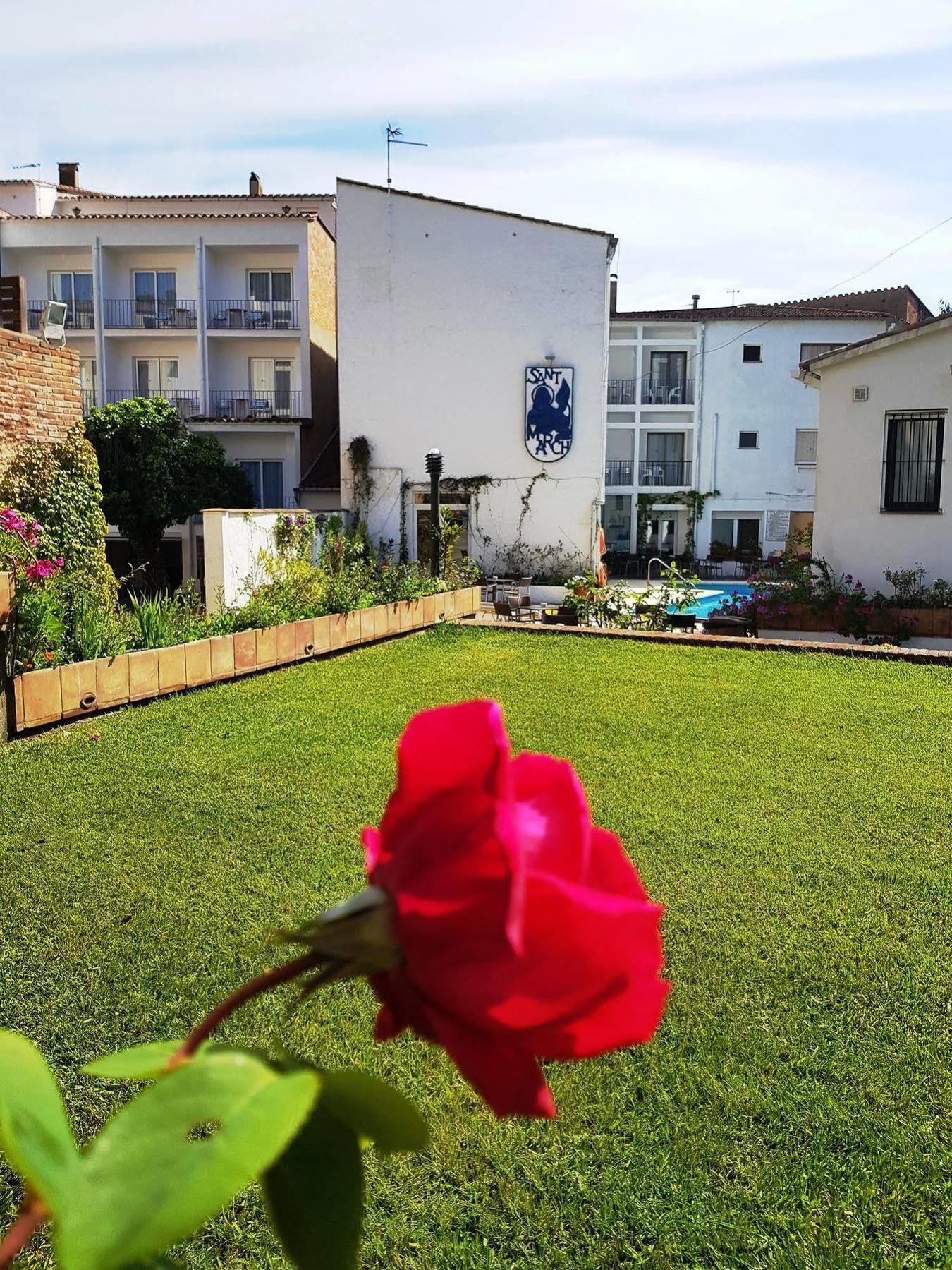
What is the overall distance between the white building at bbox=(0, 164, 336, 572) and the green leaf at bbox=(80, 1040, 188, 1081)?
1095 inches

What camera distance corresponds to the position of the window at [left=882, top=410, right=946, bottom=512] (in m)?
14.0

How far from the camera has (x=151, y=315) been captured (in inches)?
1142

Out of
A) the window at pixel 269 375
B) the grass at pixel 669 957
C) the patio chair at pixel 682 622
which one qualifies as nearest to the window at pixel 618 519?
the window at pixel 269 375

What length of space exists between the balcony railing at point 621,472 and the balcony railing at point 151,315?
16825mm

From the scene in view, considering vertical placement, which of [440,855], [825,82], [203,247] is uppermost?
[203,247]

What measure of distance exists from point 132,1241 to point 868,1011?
3.67 metres

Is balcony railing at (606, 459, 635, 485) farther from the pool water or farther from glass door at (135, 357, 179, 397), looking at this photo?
glass door at (135, 357, 179, 397)

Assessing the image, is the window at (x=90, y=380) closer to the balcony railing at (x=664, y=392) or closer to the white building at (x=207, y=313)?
the white building at (x=207, y=313)

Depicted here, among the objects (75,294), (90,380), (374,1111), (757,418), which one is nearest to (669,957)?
(374,1111)

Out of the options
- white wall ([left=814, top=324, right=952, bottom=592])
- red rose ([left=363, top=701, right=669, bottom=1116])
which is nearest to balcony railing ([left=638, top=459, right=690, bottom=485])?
white wall ([left=814, top=324, right=952, bottom=592])

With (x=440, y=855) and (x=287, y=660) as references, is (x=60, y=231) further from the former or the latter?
(x=440, y=855)

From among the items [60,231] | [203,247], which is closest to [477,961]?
[203,247]

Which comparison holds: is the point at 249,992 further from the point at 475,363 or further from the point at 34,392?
the point at 475,363

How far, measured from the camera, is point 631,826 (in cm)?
521
